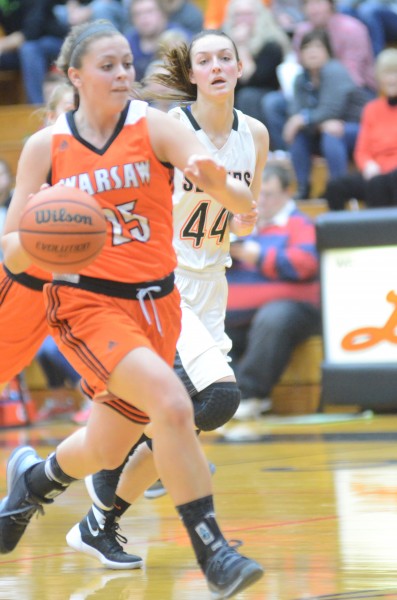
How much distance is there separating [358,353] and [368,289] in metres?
0.52

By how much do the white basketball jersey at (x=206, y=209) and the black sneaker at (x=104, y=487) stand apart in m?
1.11

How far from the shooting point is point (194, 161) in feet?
12.0

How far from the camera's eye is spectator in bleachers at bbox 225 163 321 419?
9734 millimetres

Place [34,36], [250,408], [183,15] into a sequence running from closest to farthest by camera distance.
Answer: [250,408] → [183,15] → [34,36]

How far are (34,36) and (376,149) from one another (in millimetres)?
5198

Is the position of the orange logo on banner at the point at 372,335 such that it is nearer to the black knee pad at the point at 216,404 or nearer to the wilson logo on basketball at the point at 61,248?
the black knee pad at the point at 216,404

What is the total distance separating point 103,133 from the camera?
400 centimetres

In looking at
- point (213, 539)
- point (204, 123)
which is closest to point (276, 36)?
point (204, 123)

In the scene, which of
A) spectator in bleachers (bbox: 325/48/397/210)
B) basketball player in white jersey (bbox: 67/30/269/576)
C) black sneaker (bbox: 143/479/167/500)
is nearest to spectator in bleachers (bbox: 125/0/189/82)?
spectator in bleachers (bbox: 325/48/397/210)

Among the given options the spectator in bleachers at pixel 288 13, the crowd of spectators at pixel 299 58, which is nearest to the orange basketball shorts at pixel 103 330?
the crowd of spectators at pixel 299 58

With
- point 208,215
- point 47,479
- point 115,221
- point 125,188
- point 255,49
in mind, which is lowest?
point 255,49

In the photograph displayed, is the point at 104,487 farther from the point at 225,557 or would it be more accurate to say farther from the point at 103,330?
the point at 225,557

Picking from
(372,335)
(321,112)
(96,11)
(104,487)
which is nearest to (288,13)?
(96,11)

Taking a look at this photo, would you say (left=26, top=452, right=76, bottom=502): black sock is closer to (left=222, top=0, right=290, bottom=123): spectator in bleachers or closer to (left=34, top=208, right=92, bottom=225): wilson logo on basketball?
(left=34, top=208, right=92, bottom=225): wilson logo on basketball
